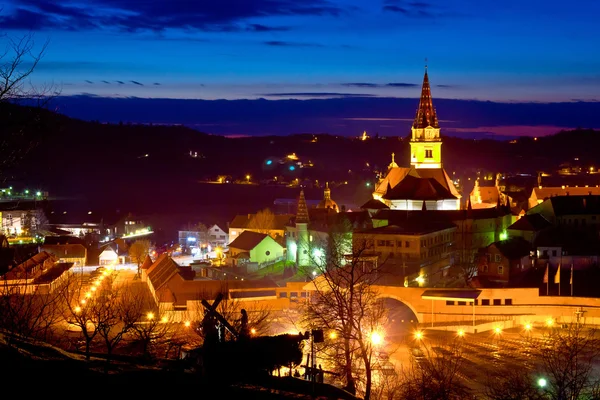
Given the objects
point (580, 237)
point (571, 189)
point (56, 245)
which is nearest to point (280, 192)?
point (571, 189)

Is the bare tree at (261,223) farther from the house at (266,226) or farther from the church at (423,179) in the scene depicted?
the church at (423,179)

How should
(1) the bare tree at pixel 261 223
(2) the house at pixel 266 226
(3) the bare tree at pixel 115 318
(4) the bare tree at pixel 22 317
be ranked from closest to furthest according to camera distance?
(4) the bare tree at pixel 22 317, (3) the bare tree at pixel 115 318, (2) the house at pixel 266 226, (1) the bare tree at pixel 261 223

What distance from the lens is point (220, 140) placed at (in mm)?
189125

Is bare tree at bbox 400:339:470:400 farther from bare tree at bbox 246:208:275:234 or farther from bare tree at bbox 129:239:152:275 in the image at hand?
bare tree at bbox 246:208:275:234

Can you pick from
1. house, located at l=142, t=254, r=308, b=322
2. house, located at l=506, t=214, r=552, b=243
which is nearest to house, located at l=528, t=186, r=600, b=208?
house, located at l=506, t=214, r=552, b=243

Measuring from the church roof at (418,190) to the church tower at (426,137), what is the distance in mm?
4896

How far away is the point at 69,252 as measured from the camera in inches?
1972

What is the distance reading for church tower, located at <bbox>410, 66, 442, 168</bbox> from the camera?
57.5m

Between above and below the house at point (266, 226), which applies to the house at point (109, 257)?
below

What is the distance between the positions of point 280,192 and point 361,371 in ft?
299

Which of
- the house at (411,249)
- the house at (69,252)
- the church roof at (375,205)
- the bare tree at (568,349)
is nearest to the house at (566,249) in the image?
the house at (411,249)

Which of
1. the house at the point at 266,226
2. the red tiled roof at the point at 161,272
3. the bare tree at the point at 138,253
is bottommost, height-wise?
the red tiled roof at the point at 161,272

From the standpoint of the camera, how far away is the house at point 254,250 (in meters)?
47.9

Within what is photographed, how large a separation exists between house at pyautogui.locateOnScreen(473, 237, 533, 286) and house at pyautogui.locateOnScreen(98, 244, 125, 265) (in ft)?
74.7
